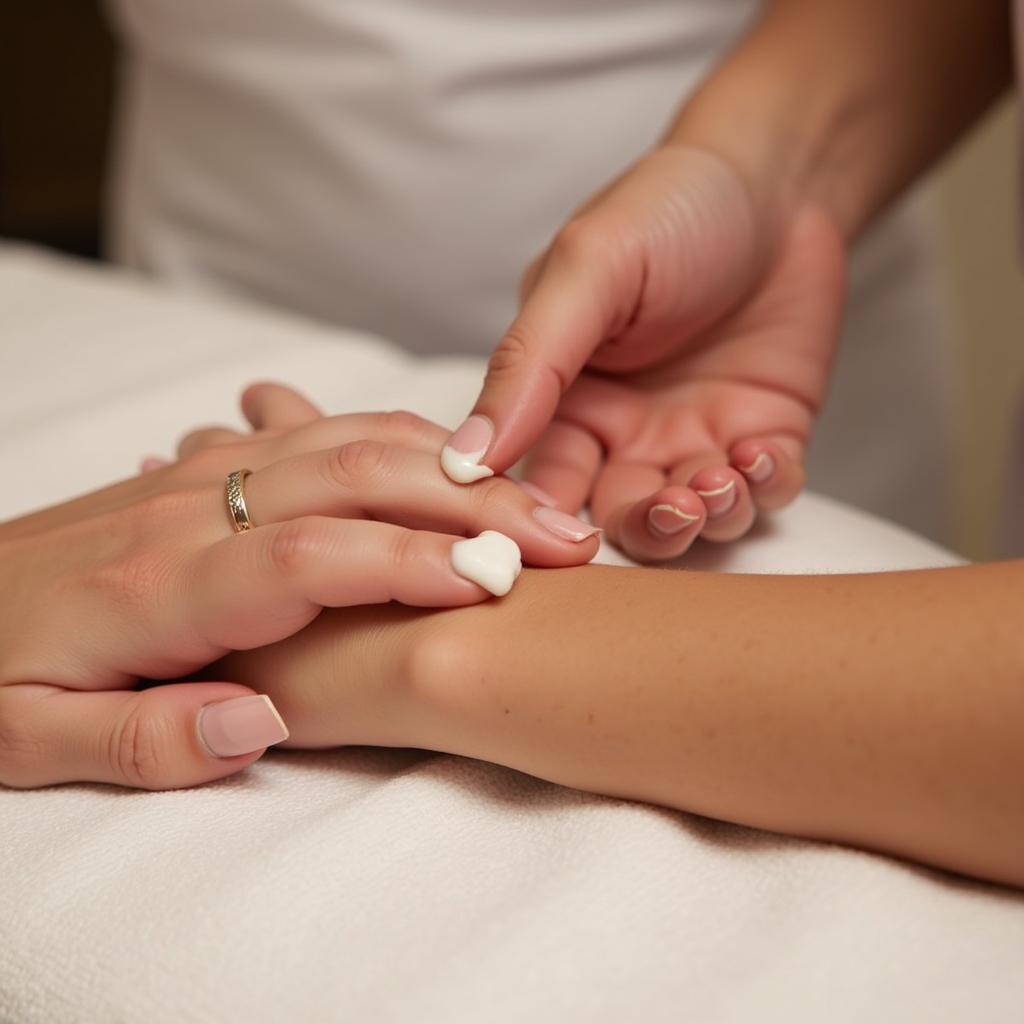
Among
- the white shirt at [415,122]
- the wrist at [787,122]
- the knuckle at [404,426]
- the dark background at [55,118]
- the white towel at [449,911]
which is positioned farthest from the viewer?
the dark background at [55,118]

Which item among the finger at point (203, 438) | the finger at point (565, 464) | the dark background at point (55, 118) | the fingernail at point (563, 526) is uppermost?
the fingernail at point (563, 526)

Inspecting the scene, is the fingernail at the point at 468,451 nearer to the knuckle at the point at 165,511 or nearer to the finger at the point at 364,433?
the finger at the point at 364,433

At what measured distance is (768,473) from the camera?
2.42 feet

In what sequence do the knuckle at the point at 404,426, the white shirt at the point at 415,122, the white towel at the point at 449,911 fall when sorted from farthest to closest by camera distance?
the white shirt at the point at 415,122, the knuckle at the point at 404,426, the white towel at the point at 449,911

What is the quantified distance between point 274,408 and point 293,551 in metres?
0.22

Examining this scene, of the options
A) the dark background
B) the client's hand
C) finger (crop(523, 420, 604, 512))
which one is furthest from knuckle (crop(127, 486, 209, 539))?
the dark background

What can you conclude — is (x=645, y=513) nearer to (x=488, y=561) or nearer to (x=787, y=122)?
(x=488, y=561)

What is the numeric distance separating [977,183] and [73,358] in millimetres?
1517

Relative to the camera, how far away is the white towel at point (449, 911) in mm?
458

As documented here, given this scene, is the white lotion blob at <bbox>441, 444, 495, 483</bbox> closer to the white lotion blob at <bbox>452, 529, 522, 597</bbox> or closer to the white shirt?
the white lotion blob at <bbox>452, 529, 522, 597</bbox>

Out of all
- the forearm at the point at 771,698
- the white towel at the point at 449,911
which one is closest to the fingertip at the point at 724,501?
the forearm at the point at 771,698

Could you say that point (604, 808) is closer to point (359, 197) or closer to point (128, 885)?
point (128, 885)

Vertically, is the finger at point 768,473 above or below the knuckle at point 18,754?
above

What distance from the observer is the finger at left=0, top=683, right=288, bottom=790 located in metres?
0.60
